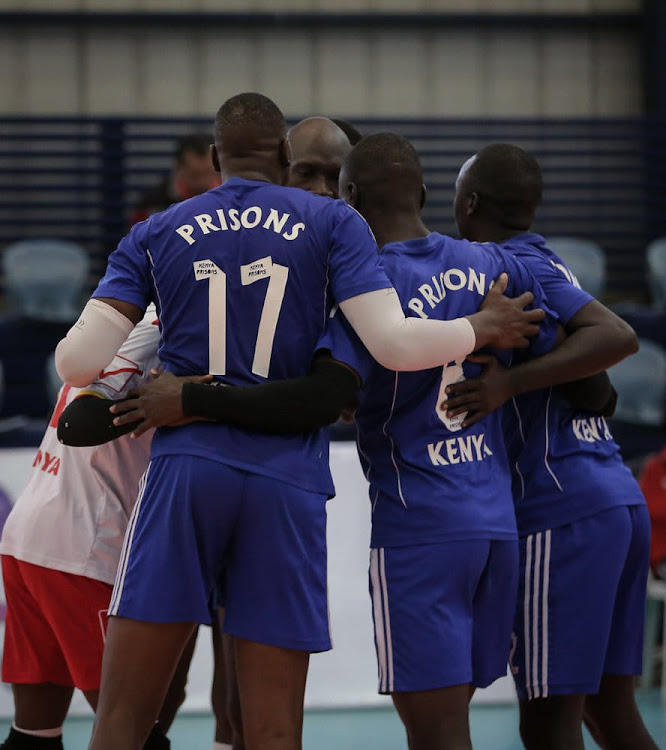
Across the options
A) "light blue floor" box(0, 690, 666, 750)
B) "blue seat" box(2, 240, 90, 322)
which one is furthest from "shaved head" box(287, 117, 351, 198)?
"blue seat" box(2, 240, 90, 322)

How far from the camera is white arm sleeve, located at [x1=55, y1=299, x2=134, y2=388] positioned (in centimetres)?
268

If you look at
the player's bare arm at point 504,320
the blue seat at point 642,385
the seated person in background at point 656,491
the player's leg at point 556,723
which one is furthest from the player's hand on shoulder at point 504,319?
the blue seat at point 642,385

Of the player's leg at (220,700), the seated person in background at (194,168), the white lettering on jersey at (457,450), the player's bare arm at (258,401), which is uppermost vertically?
the seated person in background at (194,168)

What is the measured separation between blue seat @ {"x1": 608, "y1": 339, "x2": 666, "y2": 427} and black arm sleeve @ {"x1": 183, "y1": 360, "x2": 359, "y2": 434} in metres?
5.31

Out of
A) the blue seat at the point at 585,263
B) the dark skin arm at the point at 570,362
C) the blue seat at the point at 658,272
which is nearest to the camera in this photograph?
the dark skin arm at the point at 570,362

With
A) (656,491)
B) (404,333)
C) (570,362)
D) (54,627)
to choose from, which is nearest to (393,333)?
(404,333)

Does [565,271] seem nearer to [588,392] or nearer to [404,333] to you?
[588,392]

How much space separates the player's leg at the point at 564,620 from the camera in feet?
9.60

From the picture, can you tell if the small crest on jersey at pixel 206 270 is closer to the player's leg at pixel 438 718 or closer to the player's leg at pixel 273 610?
the player's leg at pixel 273 610

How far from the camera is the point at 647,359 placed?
7.68 metres

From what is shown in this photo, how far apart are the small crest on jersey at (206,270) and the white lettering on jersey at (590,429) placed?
1.07 metres

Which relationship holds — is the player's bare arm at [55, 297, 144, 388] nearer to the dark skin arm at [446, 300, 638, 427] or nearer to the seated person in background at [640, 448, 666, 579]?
the dark skin arm at [446, 300, 638, 427]

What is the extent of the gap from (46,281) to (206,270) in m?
5.93

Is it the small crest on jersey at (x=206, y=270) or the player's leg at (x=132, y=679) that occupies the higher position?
the small crest on jersey at (x=206, y=270)
